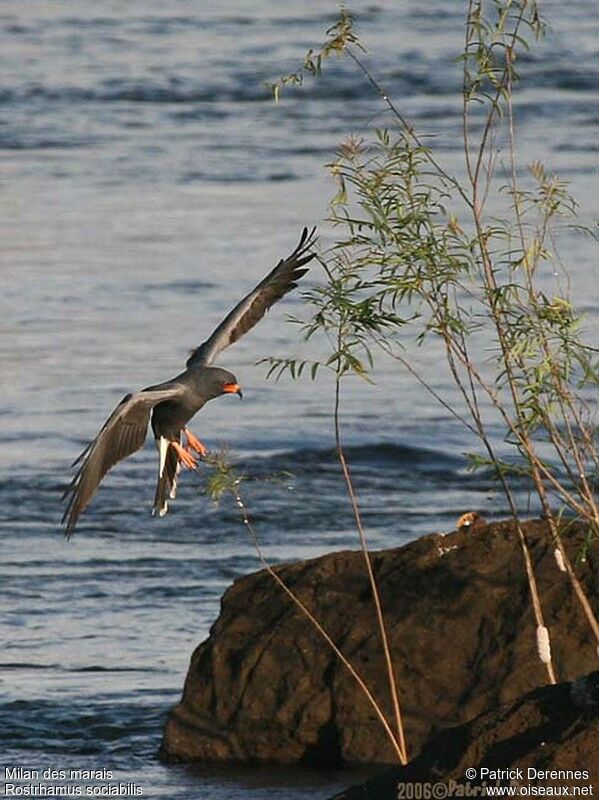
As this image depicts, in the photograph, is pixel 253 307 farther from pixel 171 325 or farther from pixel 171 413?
pixel 171 325

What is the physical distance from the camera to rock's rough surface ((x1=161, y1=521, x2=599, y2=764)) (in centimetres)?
728

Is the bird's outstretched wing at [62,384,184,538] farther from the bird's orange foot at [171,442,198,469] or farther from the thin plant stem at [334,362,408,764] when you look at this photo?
the thin plant stem at [334,362,408,764]

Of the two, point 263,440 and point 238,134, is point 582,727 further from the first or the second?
point 238,134

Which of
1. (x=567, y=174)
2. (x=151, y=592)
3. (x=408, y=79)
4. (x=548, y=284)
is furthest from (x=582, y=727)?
(x=408, y=79)

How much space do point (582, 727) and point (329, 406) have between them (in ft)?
25.4

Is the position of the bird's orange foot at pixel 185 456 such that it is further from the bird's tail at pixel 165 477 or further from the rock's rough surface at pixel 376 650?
the rock's rough surface at pixel 376 650

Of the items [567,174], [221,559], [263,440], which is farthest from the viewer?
[567,174]

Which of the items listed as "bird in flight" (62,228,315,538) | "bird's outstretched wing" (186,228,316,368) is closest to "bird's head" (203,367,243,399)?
"bird in flight" (62,228,315,538)

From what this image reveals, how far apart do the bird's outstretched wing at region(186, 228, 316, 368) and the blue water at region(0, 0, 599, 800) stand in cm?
60

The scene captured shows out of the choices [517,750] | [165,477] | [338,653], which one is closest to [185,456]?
[165,477]

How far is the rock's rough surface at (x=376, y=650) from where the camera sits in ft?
23.9

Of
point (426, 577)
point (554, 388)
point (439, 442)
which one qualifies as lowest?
point (439, 442)

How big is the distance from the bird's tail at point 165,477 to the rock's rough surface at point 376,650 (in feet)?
5.08

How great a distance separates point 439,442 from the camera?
41.2 feet
